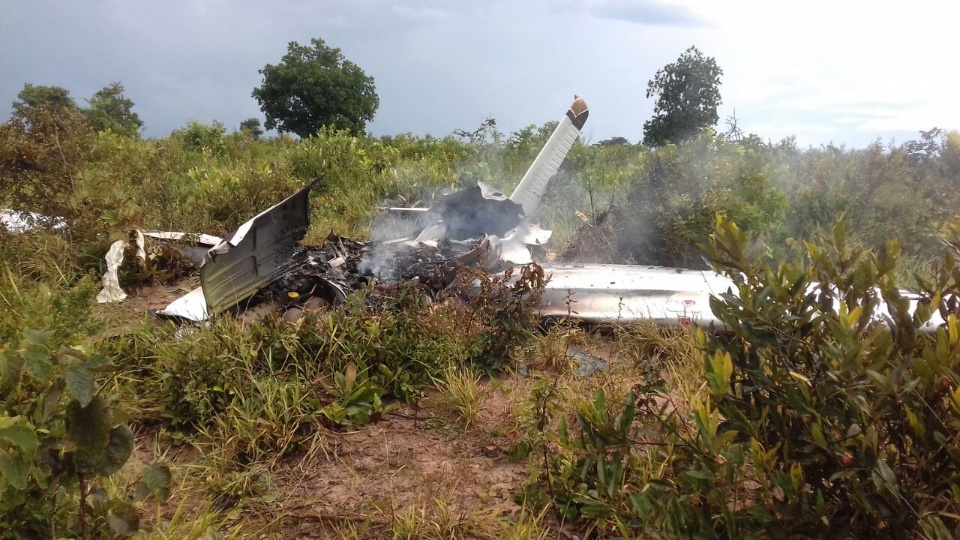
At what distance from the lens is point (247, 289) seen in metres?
3.94

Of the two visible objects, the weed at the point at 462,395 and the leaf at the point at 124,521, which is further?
the weed at the point at 462,395

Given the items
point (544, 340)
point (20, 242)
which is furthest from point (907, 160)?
point (20, 242)

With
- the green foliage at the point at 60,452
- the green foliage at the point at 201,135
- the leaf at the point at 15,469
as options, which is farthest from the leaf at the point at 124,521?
the green foliage at the point at 201,135

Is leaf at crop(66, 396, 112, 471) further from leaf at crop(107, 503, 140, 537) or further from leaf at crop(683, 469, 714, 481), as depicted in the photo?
leaf at crop(683, 469, 714, 481)

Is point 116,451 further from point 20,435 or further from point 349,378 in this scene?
point 349,378

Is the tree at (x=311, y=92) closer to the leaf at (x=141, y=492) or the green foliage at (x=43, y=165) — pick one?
the green foliage at (x=43, y=165)

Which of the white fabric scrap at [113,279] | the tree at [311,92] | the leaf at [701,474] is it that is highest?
the tree at [311,92]

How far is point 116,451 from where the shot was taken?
1613 mm

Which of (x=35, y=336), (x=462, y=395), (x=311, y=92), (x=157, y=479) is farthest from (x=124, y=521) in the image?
(x=311, y=92)

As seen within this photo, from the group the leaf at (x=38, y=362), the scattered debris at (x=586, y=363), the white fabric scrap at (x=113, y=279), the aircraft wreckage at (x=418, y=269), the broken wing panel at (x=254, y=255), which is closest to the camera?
the leaf at (x=38, y=362)

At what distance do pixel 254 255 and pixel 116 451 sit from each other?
2436mm

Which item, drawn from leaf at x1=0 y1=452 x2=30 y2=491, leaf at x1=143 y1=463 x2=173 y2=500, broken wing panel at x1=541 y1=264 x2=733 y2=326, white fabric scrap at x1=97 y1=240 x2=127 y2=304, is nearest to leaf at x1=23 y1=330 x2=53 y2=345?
leaf at x1=0 y1=452 x2=30 y2=491

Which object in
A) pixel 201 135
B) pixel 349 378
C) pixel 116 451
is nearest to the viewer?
pixel 116 451

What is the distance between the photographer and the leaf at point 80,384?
57.1 inches
